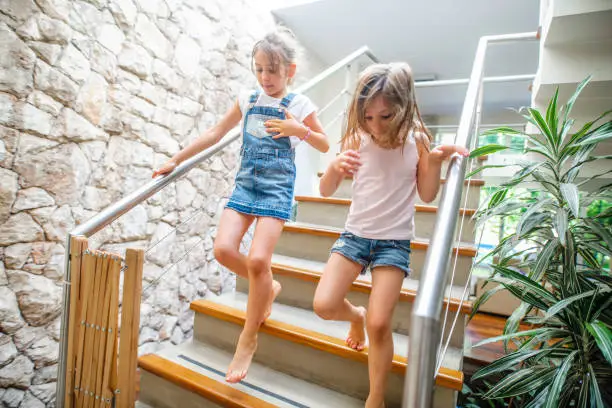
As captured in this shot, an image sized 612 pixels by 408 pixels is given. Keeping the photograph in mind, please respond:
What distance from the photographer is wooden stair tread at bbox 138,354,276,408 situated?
1223mm

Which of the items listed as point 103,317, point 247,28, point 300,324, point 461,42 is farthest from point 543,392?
point 461,42

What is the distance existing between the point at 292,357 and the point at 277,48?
1.25 metres

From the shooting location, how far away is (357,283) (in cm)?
158

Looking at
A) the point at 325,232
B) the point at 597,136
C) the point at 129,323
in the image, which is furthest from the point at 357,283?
the point at 597,136

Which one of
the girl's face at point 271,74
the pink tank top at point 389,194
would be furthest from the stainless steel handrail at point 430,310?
the girl's face at point 271,74

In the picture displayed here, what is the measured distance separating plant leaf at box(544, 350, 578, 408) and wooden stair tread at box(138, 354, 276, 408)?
2.91ft

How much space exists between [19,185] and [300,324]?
1498 millimetres

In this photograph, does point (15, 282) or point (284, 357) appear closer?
point (284, 357)

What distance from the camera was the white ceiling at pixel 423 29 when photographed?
10.5ft

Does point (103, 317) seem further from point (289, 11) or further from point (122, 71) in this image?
point (289, 11)

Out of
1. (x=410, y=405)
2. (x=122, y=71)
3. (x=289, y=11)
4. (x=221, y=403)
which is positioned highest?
(x=289, y=11)

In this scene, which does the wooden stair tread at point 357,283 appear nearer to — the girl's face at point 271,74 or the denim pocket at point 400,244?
the denim pocket at point 400,244

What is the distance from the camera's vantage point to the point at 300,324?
5.03ft

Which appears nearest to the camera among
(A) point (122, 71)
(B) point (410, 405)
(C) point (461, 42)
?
(B) point (410, 405)
